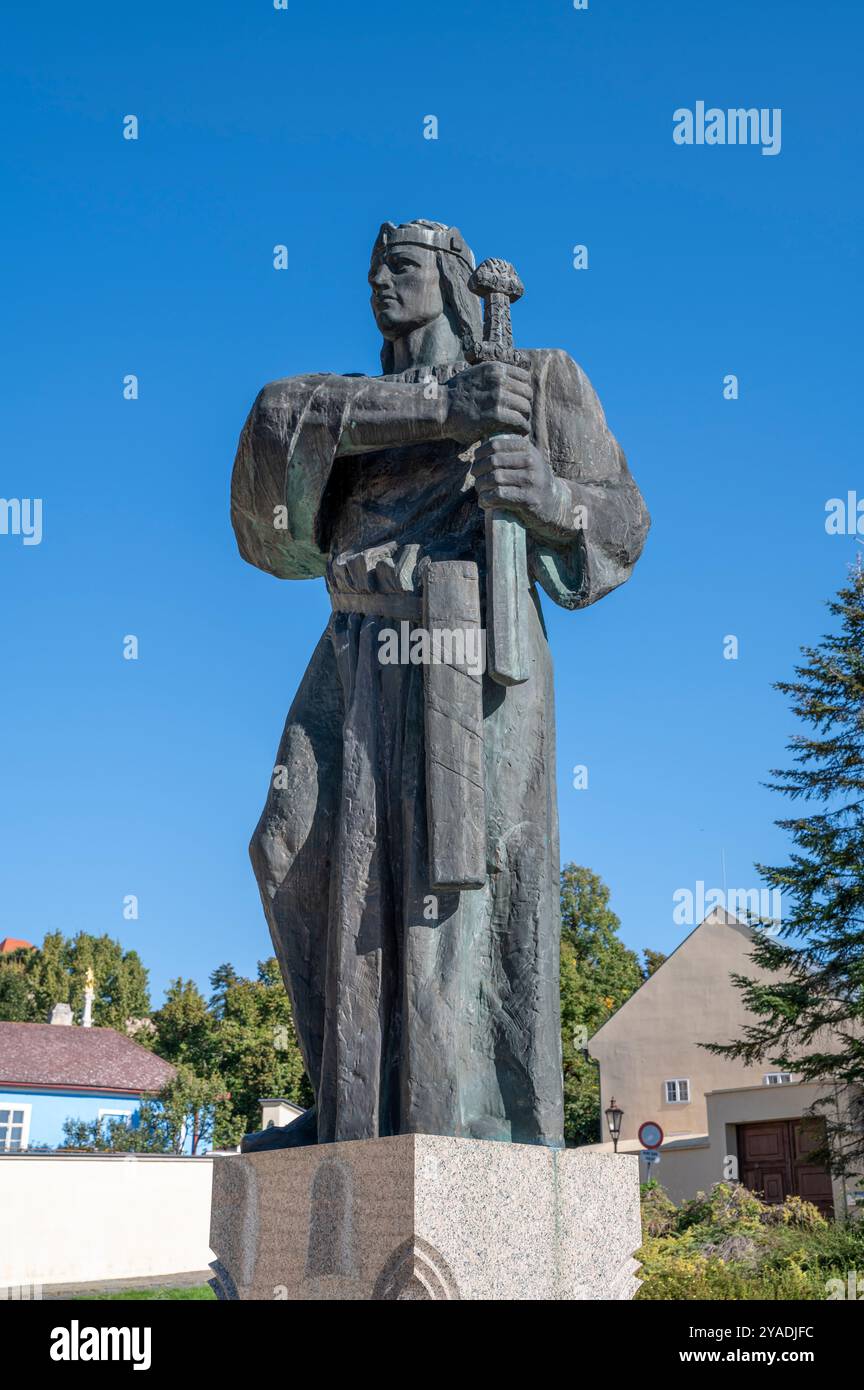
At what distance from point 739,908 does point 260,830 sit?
2330 cm

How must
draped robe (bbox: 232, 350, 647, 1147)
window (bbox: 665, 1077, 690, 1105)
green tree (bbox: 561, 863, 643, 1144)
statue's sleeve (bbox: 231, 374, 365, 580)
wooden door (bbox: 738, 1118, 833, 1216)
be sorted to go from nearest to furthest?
draped robe (bbox: 232, 350, 647, 1147) → statue's sleeve (bbox: 231, 374, 365, 580) → wooden door (bbox: 738, 1118, 833, 1216) → window (bbox: 665, 1077, 690, 1105) → green tree (bbox: 561, 863, 643, 1144)

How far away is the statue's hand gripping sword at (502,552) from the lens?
5039mm

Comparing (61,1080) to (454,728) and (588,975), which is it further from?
(454,728)

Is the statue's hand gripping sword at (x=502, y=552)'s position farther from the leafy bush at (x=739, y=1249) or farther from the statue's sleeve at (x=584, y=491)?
the leafy bush at (x=739, y=1249)

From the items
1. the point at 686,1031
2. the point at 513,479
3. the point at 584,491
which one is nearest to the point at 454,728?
the point at 513,479

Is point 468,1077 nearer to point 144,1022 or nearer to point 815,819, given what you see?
point 815,819

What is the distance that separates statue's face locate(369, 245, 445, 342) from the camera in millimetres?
5754

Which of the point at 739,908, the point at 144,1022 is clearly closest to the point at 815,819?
the point at 739,908

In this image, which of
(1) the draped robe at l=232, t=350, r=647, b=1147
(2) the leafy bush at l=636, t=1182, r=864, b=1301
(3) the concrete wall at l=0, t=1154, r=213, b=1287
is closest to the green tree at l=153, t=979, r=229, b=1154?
(3) the concrete wall at l=0, t=1154, r=213, b=1287

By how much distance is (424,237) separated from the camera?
5750 mm

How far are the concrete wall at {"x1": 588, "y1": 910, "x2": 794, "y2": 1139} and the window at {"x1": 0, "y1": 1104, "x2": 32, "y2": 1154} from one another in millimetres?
17185

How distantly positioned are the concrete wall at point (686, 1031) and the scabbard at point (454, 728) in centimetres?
3551

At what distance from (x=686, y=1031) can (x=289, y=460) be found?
3709cm

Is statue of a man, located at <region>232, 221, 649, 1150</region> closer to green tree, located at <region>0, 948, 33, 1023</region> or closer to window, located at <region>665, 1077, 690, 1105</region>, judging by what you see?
window, located at <region>665, 1077, 690, 1105</region>
